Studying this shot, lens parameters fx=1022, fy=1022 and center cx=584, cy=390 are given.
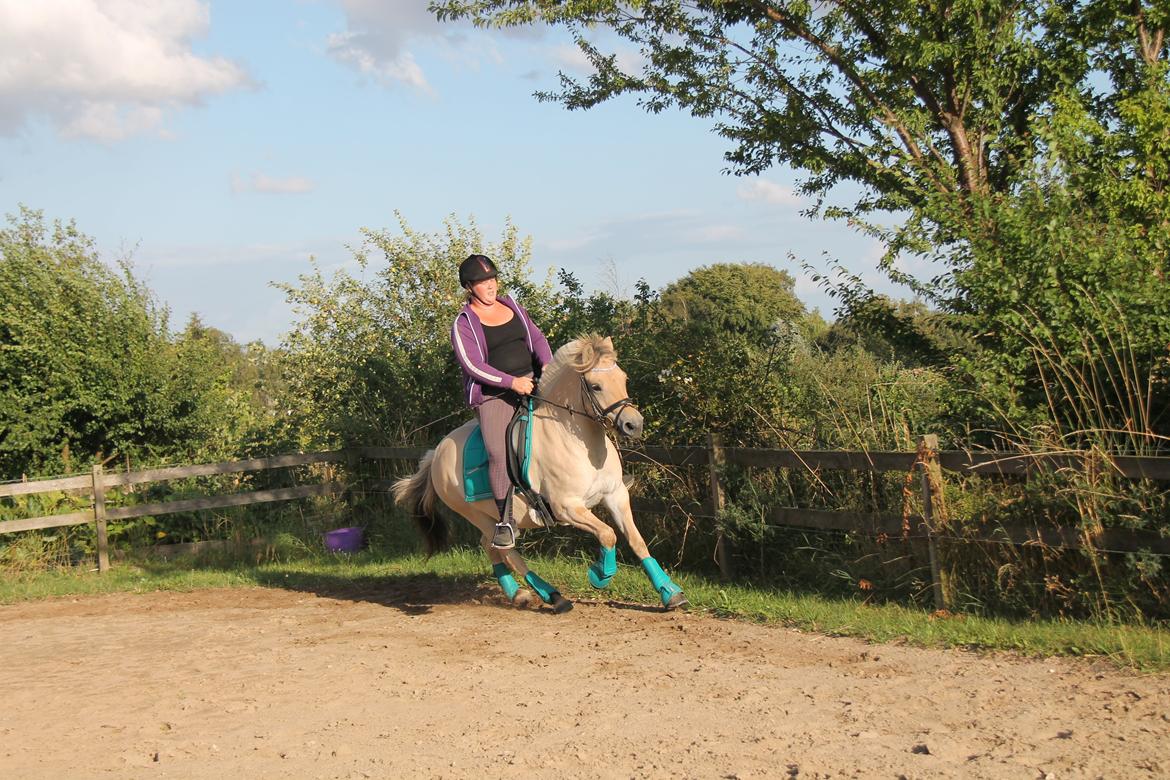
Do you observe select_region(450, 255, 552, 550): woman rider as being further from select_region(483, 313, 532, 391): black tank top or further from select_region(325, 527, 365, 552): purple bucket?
select_region(325, 527, 365, 552): purple bucket

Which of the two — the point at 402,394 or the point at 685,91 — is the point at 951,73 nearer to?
the point at 685,91

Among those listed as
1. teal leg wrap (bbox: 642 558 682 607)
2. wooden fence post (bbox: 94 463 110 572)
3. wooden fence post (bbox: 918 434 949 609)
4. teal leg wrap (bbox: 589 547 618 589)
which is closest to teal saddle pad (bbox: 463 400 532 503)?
teal leg wrap (bbox: 589 547 618 589)

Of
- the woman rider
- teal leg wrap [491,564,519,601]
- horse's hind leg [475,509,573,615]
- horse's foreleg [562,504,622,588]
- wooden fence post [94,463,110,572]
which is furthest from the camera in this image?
wooden fence post [94,463,110,572]

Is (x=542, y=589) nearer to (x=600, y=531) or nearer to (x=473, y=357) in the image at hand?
(x=600, y=531)

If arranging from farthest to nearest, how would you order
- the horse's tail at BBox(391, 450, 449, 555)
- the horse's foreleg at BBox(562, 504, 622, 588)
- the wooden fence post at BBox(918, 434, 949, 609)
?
1. the horse's tail at BBox(391, 450, 449, 555)
2. the horse's foreleg at BBox(562, 504, 622, 588)
3. the wooden fence post at BBox(918, 434, 949, 609)

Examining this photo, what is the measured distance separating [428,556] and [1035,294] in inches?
237

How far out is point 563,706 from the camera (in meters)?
5.62

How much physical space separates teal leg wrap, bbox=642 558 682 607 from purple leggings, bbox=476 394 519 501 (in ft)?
4.19

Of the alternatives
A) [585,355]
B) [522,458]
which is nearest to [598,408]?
[585,355]

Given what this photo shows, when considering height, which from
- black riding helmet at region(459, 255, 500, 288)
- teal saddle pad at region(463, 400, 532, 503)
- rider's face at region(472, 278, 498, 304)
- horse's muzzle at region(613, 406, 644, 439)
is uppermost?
black riding helmet at region(459, 255, 500, 288)

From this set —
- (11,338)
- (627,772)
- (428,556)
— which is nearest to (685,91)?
(428,556)

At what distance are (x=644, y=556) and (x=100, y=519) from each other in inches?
306

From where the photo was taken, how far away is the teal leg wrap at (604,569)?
8016 millimetres

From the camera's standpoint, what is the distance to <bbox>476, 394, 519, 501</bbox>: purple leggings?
8195mm
